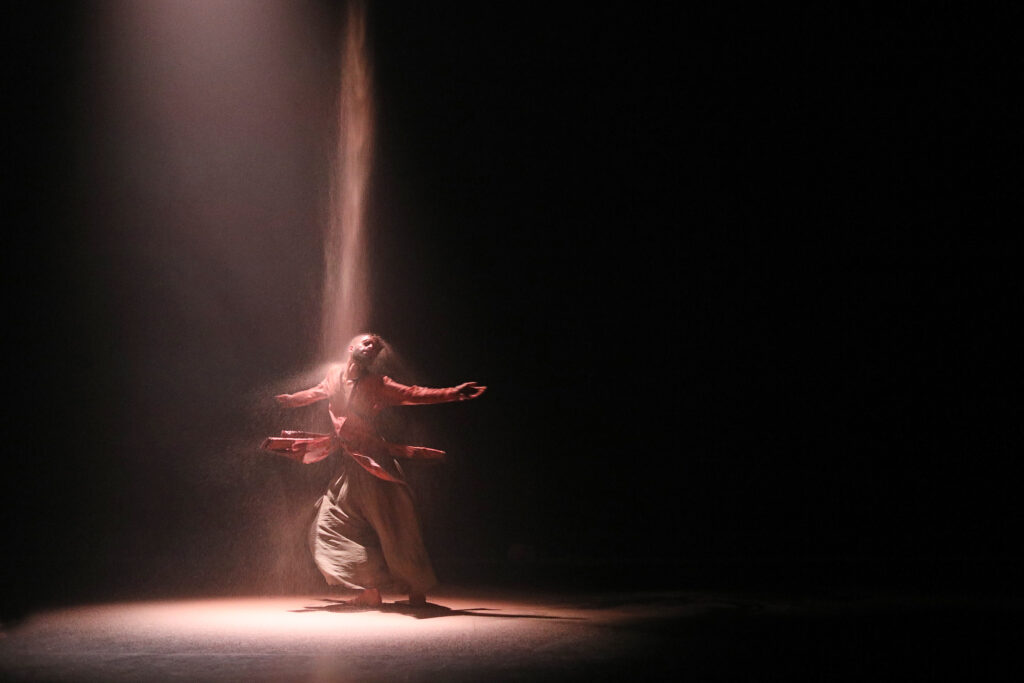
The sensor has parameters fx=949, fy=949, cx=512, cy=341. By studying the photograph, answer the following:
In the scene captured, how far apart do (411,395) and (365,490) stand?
0.68 m

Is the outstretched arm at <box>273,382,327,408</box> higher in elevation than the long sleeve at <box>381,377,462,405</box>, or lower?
higher

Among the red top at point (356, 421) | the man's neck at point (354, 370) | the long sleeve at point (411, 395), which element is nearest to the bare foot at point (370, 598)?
the red top at point (356, 421)

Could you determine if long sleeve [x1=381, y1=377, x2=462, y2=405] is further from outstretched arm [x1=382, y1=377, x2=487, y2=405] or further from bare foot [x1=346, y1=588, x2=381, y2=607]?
bare foot [x1=346, y1=588, x2=381, y2=607]

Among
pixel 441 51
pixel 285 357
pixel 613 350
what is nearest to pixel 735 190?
pixel 613 350

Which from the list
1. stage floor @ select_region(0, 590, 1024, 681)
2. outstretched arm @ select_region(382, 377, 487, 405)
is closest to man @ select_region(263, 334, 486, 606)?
outstretched arm @ select_region(382, 377, 487, 405)

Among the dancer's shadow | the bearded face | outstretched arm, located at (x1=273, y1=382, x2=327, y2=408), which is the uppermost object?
the bearded face

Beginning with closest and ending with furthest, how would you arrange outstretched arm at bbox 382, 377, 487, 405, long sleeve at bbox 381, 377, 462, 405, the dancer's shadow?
the dancer's shadow → outstretched arm at bbox 382, 377, 487, 405 → long sleeve at bbox 381, 377, 462, 405

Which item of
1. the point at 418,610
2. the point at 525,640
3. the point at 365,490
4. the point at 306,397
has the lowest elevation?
the point at 525,640

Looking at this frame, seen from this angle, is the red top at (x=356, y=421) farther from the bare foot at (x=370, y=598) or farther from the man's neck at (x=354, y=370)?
the bare foot at (x=370, y=598)

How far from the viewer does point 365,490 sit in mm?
6188

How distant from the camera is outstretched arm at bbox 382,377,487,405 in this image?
6.04m

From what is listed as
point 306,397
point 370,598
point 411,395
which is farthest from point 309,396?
point 370,598

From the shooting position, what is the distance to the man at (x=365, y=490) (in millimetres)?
6102

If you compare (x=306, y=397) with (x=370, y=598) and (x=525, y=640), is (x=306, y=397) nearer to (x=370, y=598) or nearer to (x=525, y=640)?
(x=370, y=598)
